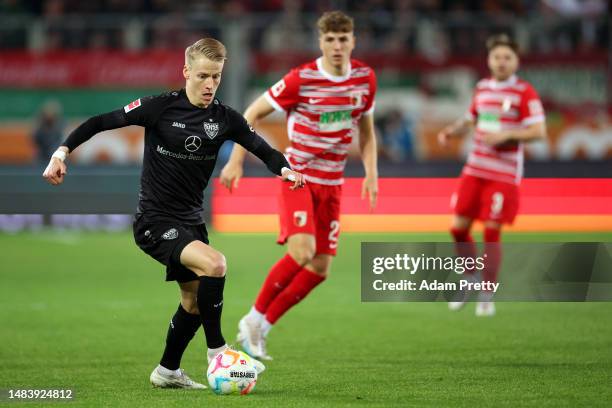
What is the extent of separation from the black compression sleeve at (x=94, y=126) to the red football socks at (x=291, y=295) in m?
2.21

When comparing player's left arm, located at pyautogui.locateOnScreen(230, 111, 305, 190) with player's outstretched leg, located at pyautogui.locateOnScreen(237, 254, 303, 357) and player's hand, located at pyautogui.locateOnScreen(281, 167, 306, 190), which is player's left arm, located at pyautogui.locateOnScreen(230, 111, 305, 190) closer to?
player's hand, located at pyautogui.locateOnScreen(281, 167, 306, 190)

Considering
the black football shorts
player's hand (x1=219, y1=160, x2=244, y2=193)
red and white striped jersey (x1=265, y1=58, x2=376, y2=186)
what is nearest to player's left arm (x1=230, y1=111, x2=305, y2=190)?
the black football shorts

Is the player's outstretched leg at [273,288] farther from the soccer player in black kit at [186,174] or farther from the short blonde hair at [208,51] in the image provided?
the short blonde hair at [208,51]

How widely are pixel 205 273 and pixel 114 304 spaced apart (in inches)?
193

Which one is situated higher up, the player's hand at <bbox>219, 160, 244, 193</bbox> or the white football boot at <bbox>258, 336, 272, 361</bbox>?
the player's hand at <bbox>219, 160, 244, 193</bbox>

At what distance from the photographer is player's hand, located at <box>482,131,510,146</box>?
33.9ft

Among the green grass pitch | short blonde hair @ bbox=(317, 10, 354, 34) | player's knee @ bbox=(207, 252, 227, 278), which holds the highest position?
short blonde hair @ bbox=(317, 10, 354, 34)

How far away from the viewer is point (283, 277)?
8.28 metres

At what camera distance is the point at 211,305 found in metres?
6.43

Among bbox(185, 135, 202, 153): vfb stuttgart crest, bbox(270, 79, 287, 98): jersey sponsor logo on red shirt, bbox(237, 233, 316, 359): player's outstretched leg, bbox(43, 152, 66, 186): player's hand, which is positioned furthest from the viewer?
bbox(270, 79, 287, 98): jersey sponsor logo on red shirt

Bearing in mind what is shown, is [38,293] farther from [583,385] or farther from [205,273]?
[583,385]

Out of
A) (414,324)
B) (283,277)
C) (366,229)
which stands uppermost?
(283,277)

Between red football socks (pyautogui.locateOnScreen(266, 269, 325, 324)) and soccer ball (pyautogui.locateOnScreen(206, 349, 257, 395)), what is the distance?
1790 millimetres


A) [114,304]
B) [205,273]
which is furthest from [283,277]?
[114,304]
